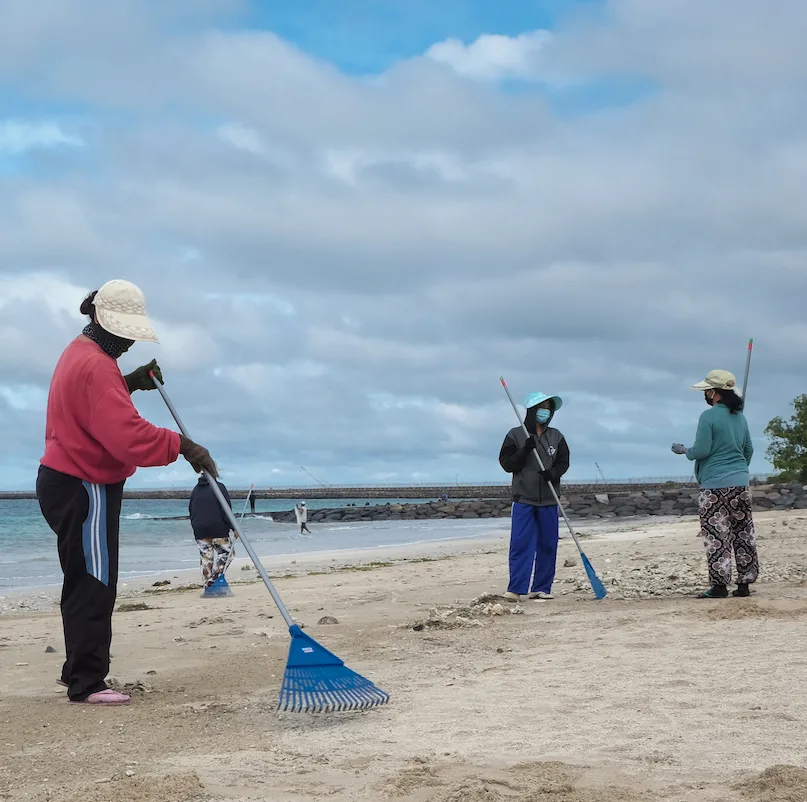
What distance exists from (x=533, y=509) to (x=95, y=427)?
4.70m

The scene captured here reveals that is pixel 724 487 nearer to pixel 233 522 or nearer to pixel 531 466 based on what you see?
pixel 531 466

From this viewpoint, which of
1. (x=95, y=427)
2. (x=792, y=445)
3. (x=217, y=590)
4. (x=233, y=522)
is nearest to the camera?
(x=95, y=427)

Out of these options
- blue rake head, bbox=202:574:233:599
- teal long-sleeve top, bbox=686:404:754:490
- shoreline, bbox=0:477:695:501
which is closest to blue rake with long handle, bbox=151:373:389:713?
teal long-sleeve top, bbox=686:404:754:490

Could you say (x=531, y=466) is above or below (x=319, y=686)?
above

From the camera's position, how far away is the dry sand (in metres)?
3.30

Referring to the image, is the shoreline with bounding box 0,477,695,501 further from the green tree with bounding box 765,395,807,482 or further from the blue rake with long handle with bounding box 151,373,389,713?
the blue rake with long handle with bounding box 151,373,389,713

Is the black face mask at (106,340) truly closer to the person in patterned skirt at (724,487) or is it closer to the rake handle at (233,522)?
the rake handle at (233,522)

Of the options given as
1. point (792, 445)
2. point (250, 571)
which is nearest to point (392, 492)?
point (792, 445)

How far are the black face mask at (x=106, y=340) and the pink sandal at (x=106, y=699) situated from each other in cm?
160

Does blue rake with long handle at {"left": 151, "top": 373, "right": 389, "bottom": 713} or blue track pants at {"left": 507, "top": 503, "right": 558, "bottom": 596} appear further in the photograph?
blue track pants at {"left": 507, "top": 503, "right": 558, "bottom": 596}

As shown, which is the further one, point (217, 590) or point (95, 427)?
point (217, 590)

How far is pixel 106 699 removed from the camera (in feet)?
15.4

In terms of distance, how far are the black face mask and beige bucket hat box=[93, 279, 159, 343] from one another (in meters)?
0.06

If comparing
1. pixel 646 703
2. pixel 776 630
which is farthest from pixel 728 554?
pixel 646 703
